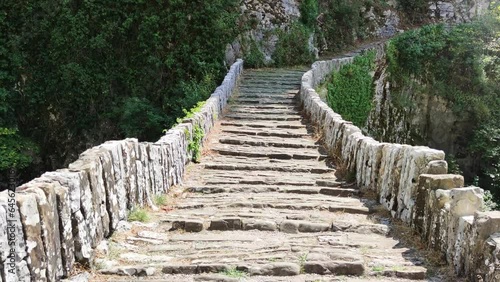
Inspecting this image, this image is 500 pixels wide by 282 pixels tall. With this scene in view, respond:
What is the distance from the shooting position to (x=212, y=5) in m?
18.0

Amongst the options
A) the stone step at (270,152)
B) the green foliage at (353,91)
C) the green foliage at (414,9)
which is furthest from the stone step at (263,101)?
the green foliage at (414,9)

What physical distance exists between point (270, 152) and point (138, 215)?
458 cm

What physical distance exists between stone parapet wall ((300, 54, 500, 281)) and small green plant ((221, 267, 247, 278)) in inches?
71.3

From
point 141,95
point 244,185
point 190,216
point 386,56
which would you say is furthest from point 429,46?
point 190,216

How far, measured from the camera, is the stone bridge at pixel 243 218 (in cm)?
406

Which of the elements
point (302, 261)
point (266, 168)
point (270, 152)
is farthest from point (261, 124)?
point (302, 261)

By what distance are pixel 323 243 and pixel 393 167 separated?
1.68 m

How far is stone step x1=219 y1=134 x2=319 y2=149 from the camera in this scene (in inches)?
423

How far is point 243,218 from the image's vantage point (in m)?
5.92

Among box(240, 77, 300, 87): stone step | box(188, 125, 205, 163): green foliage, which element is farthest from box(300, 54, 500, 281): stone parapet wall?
box(240, 77, 300, 87): stone step

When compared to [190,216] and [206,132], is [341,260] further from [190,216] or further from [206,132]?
[206,132]

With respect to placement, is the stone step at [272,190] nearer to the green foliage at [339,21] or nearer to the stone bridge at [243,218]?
the stone bridge at [243,218]

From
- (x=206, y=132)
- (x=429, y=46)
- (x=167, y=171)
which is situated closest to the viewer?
(x=167, y=171)

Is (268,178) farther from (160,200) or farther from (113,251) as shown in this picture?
(113,251)
